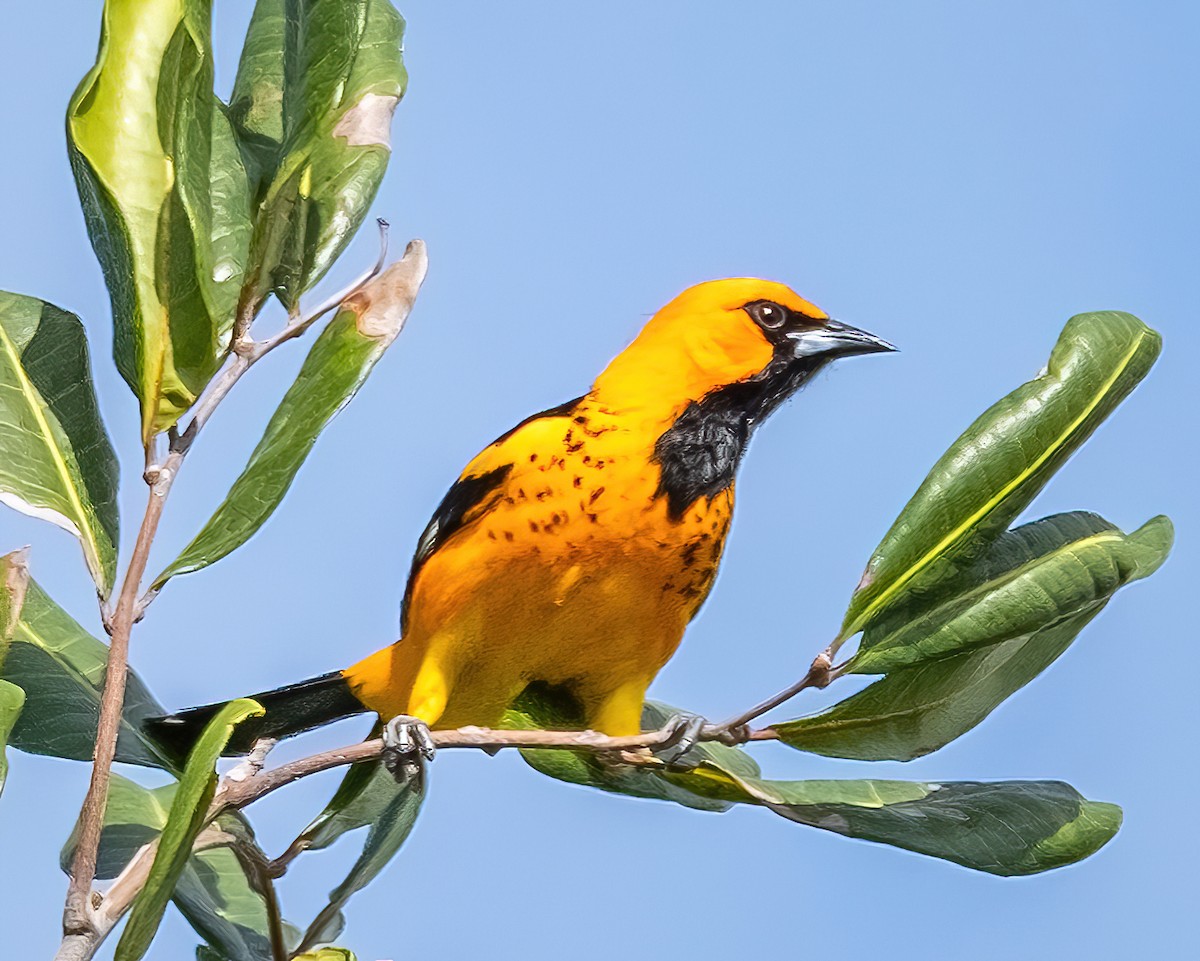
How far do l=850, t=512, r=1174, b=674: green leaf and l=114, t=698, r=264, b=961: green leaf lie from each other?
0.84 metres

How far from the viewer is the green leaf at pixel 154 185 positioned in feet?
6.25

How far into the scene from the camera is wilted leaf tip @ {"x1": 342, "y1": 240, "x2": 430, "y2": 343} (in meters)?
1.99

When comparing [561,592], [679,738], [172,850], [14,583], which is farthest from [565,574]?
[172,850]

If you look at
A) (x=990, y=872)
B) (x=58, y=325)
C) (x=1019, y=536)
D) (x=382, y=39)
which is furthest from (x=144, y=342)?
(x=990, y=872)

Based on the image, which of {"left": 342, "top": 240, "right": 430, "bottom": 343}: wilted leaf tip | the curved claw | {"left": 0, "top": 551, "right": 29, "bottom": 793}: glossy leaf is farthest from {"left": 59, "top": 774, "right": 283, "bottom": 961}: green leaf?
{"left": 342, "top": 240, "right": 430, "bottom": 343}: wilted leaf tip

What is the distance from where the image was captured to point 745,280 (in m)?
2.68

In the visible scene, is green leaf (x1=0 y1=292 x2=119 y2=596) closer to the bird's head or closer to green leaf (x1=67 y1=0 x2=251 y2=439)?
green leaf (x1=67 y1=0 x2=251 y2=439)

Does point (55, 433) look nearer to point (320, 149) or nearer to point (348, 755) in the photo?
point (320, 149)

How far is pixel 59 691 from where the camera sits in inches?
89.2

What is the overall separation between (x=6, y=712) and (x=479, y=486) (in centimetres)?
95

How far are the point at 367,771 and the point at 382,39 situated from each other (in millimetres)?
1112

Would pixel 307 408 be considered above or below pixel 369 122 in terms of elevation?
below

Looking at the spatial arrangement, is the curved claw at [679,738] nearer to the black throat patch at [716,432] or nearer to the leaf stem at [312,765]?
the leaf stem at [312,765]

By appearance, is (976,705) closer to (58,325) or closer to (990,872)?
(990,872)
